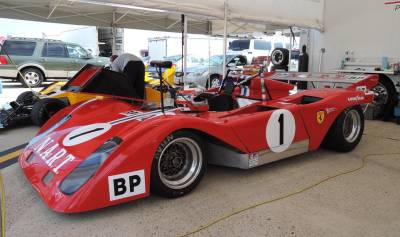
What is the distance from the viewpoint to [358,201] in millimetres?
2785

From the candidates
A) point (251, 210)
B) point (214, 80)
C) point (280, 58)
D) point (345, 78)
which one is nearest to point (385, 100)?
point (345, 78)

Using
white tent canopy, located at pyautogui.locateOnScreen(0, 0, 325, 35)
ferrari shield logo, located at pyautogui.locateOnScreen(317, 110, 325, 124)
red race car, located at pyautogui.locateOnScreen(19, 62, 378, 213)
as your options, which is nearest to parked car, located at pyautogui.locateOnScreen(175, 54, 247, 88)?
white tent canopy, located at pyautogui.locateOnScreen(0, 0, 325, 35)

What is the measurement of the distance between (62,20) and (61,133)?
677 centimetres

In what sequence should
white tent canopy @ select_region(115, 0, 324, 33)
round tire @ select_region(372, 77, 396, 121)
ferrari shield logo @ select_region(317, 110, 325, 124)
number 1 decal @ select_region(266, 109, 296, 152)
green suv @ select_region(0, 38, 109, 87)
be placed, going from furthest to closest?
green suv @ select_region(0, 38, 109, 87) < round tire @ select_region(372, 77, 396, 121) < white tent canopy @ select_region(115, 0, 324, 33) < ferrari shield logo @ select_region(317, 110, 325, 124) < number 1 decal @ select_region(266, 109, 296, 152)

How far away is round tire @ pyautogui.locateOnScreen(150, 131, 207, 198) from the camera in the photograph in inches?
104

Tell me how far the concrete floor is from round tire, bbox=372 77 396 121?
10.4 ft

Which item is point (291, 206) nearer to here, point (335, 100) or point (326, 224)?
point (326, 224)

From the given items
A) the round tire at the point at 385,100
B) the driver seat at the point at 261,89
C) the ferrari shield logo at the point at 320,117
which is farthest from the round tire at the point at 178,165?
the round tire at the point at 385,100

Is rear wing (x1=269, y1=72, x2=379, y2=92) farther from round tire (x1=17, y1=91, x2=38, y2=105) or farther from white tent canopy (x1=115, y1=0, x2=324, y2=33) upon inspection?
round tire (x1=17, y1=91, x2=38, y2=105)

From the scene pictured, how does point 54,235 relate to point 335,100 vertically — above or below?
below

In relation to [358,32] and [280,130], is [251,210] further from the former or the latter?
[358,32]

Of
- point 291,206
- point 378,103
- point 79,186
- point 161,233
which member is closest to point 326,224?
point 291,206

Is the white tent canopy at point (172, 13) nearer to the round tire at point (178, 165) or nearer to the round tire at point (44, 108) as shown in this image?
the round tire at point (44, 108)

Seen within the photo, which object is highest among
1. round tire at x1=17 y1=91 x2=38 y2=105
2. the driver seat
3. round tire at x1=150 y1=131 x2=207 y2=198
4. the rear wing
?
the rear wing
